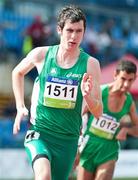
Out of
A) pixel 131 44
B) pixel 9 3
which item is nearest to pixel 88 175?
pixel 9 3

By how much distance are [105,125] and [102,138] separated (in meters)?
0.19

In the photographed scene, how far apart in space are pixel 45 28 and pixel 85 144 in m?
8.40

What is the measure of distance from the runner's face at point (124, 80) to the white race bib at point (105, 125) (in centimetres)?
40

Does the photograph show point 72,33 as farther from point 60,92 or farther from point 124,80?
point 124,80

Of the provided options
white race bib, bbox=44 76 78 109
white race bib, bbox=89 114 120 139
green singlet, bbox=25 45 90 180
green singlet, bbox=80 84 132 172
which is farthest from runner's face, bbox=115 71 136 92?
white race bib, bbox=44 76 78 109

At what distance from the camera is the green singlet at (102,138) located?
317 inches

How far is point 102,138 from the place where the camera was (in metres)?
8.15

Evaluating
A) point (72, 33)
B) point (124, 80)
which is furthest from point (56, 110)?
point (124, 80)

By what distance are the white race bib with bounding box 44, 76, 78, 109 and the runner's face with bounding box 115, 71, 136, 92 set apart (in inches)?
67.5

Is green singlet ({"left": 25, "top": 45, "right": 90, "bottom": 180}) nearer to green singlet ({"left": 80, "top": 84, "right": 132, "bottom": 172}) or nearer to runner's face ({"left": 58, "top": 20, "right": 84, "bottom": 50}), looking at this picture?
runner's face ({"left": 58, "top": 20, "right": 84, "bottom": 50})

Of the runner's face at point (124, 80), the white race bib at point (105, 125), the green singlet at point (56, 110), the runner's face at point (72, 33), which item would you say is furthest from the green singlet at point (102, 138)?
the runner's face at point (72, 33)

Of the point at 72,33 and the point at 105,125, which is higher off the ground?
the point at 72,33

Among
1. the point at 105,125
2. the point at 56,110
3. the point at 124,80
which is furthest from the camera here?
the point at 105,125

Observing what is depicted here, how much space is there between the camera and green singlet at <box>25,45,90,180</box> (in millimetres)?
6258
